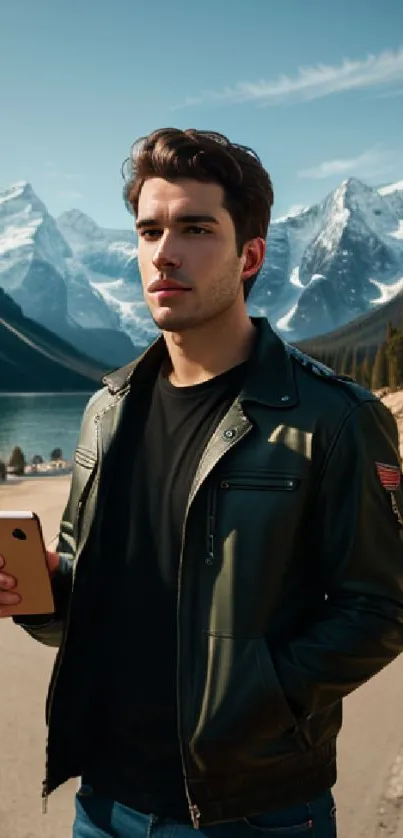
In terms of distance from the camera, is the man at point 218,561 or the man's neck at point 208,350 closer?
the man at point 218,561

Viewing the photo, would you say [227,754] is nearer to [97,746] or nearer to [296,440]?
[97,746]

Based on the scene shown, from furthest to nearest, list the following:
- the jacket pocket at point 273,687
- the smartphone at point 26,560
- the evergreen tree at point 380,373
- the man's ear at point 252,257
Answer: the evergreen tree at point 380,373 → the man's ear at point 252,257 → the smartphone at point 26,560 → the jacket pocket at point 273,687

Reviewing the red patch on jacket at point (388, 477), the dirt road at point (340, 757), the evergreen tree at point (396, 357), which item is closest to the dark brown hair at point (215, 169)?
the red patch on jacket at point (388, 477)

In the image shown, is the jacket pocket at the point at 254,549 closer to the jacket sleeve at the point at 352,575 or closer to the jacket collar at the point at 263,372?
the jacket sleeve at the point at 352,575

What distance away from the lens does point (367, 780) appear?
4.84m

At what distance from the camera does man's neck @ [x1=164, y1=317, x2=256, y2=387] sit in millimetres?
2400

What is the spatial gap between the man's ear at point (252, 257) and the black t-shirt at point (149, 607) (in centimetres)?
31

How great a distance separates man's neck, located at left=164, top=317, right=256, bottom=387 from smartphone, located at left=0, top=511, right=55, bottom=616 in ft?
2.08

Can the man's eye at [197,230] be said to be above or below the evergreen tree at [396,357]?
below

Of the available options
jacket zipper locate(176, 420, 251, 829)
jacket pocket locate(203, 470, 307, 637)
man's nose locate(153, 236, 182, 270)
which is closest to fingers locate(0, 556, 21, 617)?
jacket zipper locate(176, 420, 251, 829)

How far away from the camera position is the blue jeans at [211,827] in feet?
7.04

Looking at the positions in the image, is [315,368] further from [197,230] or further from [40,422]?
[40,422]

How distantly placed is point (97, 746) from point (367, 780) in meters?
3.04

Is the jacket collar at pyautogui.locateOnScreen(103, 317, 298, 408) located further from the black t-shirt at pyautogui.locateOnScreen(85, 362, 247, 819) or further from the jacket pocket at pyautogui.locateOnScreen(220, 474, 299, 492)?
the jacket pocket at pyautogui.locateOnScreen(220, 474, 299, 492)
